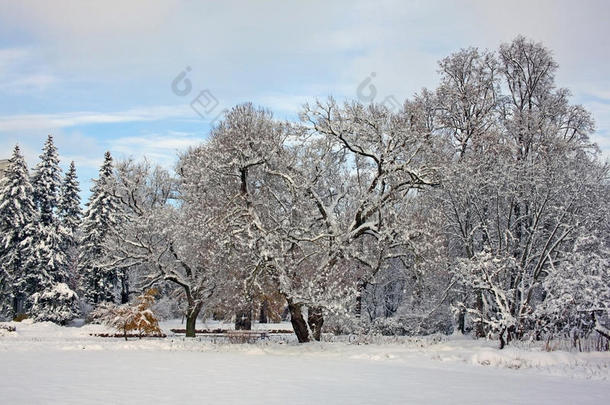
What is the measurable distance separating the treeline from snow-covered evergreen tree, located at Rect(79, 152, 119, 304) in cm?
1914

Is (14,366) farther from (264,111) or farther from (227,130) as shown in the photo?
(264,111)

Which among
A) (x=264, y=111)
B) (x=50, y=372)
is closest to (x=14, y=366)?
(x=50, y=372)

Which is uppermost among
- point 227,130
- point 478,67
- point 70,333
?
point 478,67

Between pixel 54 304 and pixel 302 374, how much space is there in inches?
1309

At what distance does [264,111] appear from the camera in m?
24.8

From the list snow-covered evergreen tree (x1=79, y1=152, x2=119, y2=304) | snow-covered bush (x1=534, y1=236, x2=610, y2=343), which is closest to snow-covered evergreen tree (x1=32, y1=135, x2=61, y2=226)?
snow-covered evergreen tree (x1=79, y1=152, x2=119, y2=304)

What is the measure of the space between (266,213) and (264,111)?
4.83 metres

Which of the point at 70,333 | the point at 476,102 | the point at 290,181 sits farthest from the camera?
the point at 70,333

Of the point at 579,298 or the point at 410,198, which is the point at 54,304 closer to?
the point at 410,198

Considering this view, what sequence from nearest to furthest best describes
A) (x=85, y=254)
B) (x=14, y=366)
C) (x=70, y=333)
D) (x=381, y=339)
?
(x=14, y=366) < (x=381, y=339) < (x=70, y=333) < (x=85, y=254)

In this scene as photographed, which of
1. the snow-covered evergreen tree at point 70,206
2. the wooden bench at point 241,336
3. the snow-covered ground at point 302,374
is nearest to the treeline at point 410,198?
the wooden bench at point 241,336

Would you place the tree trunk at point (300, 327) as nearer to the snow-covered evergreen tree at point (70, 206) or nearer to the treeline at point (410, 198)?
the treeline at point (410, 198)

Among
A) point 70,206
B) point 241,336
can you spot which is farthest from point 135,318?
point 70,206

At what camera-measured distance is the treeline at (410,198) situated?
71.4ft
